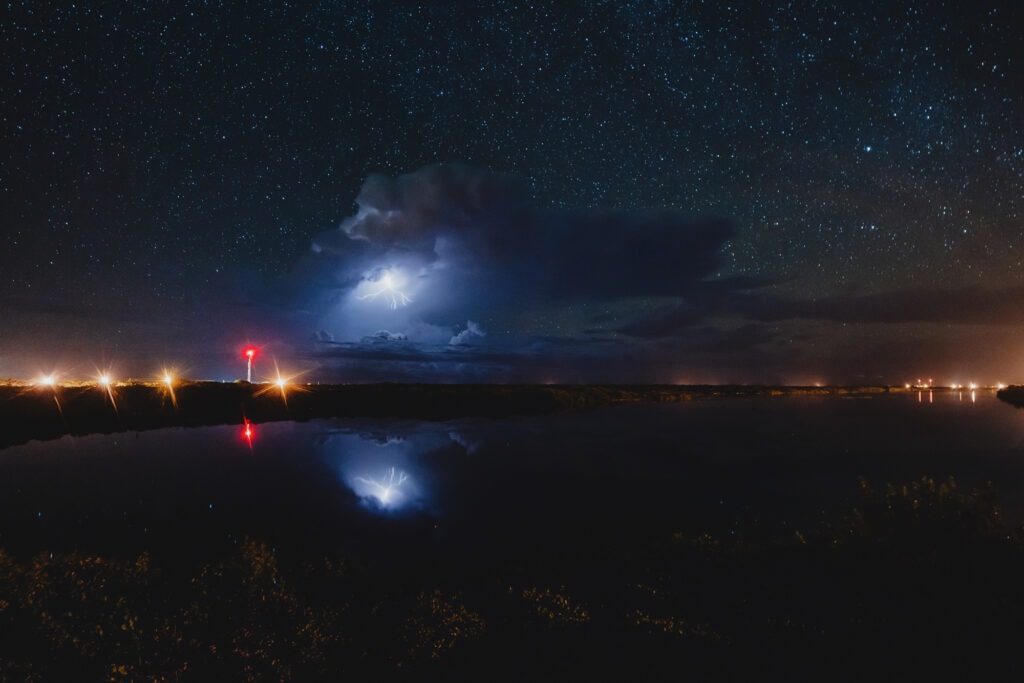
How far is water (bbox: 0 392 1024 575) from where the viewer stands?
47.2 ft

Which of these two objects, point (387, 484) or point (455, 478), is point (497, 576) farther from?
point (455, 478)

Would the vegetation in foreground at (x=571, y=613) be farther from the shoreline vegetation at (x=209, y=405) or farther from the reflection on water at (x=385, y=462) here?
the shoreline vegetation at (x=209, y=405)

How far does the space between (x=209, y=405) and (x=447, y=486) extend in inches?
1483

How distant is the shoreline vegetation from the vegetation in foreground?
32166mm

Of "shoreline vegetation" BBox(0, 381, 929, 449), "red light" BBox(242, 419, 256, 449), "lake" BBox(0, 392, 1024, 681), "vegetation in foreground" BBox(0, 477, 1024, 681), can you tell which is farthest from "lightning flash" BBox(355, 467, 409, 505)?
"shoreline vegetation" BBox(0, 381, 929, 449)

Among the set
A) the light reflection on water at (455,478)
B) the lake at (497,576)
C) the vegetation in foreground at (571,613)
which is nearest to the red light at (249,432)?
the light reflection on water at (455,478)

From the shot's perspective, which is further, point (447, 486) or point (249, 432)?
point (249, 432)

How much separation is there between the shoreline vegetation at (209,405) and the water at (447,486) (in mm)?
5751

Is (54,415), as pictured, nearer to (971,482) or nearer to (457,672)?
(457,672)

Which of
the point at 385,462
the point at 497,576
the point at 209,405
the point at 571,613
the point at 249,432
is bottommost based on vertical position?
the point at 385,462

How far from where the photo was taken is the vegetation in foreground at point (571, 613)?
7105 millimetres

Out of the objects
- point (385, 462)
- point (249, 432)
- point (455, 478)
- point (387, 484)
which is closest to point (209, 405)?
point (249, 432)

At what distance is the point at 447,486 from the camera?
2177 centimetres

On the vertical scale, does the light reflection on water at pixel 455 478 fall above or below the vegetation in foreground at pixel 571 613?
below
